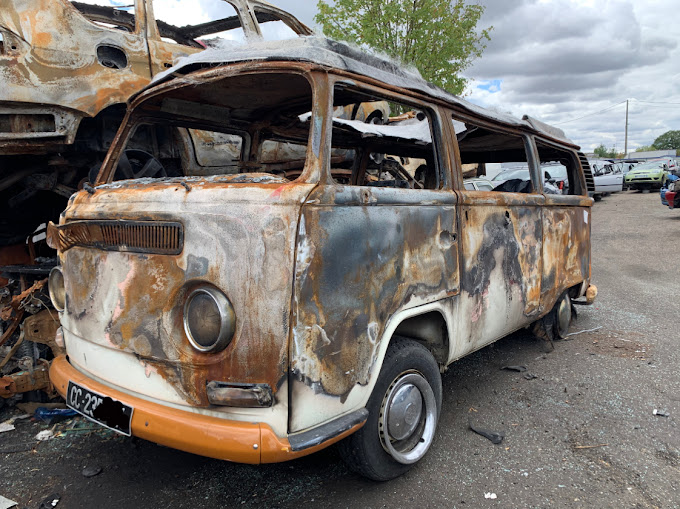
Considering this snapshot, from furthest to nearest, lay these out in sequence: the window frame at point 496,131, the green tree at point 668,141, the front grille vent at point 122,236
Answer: the green tree at point 668,141 → the window frame at point 496,131 → the front grille vent at point 122,236

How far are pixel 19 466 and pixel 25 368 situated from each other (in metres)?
0.82

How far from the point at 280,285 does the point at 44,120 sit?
2948 mm

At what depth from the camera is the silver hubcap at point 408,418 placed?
226cm

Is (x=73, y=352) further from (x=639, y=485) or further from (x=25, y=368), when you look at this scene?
(x=639, y=485)

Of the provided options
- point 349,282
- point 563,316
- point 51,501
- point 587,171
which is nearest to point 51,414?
point 51,501

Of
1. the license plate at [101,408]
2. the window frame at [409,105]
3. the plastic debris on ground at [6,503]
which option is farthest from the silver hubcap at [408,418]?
the plastic debris on ground at [6,503]

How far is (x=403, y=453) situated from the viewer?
242 centimetres

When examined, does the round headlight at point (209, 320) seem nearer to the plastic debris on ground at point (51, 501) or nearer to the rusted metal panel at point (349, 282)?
the rusted metal panel at point (349, 282)

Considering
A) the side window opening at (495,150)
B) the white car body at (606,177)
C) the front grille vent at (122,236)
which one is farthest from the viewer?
the white car body at (606,177)

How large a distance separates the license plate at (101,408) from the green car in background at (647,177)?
79.3ft

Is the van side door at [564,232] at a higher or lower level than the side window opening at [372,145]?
lower

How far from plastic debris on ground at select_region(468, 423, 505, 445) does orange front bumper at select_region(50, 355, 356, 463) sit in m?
1.30

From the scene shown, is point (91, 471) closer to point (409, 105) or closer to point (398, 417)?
point (398, 417)

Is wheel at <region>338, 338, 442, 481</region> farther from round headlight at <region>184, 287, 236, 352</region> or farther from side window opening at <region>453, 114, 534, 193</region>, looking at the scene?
side window opening at <region>453, 114, 534, 193</region>
